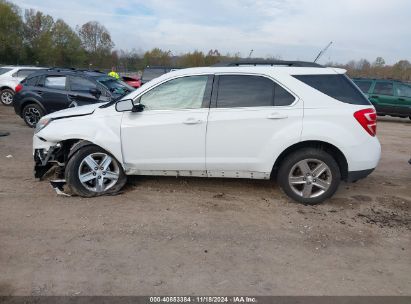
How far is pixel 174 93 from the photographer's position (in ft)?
16.7

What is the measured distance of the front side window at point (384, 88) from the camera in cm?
1503

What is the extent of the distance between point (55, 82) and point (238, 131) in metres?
7.36

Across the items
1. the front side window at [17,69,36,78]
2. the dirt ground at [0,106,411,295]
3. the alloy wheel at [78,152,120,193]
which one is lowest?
the dirt ground at [0,106,411,295]

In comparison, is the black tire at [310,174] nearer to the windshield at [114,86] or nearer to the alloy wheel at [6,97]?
the windshield at [114,86]

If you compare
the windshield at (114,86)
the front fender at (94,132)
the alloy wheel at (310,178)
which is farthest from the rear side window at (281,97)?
the windshield at (114,86)

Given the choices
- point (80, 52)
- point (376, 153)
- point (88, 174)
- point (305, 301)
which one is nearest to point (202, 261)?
point (305, 301)

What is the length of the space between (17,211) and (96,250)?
1.53 m

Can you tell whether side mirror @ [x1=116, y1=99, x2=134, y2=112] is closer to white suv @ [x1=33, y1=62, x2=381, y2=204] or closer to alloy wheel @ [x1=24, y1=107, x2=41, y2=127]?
white suv @ [x1=33, y1=62, x2=381, y2=204]

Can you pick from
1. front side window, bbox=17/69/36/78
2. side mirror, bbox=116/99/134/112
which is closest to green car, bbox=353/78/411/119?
side mirror, bbox=116/99/134/112

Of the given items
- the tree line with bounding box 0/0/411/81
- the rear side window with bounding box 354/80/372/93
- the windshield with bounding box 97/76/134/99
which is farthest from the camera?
the tree line with bounding box 0/0/411/81

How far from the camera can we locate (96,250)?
12.6 feet

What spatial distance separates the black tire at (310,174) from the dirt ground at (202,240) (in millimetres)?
156

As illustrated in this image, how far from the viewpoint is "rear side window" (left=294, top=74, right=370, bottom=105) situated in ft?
16.2

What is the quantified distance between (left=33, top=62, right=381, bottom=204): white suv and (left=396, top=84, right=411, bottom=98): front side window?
11.4 metres
